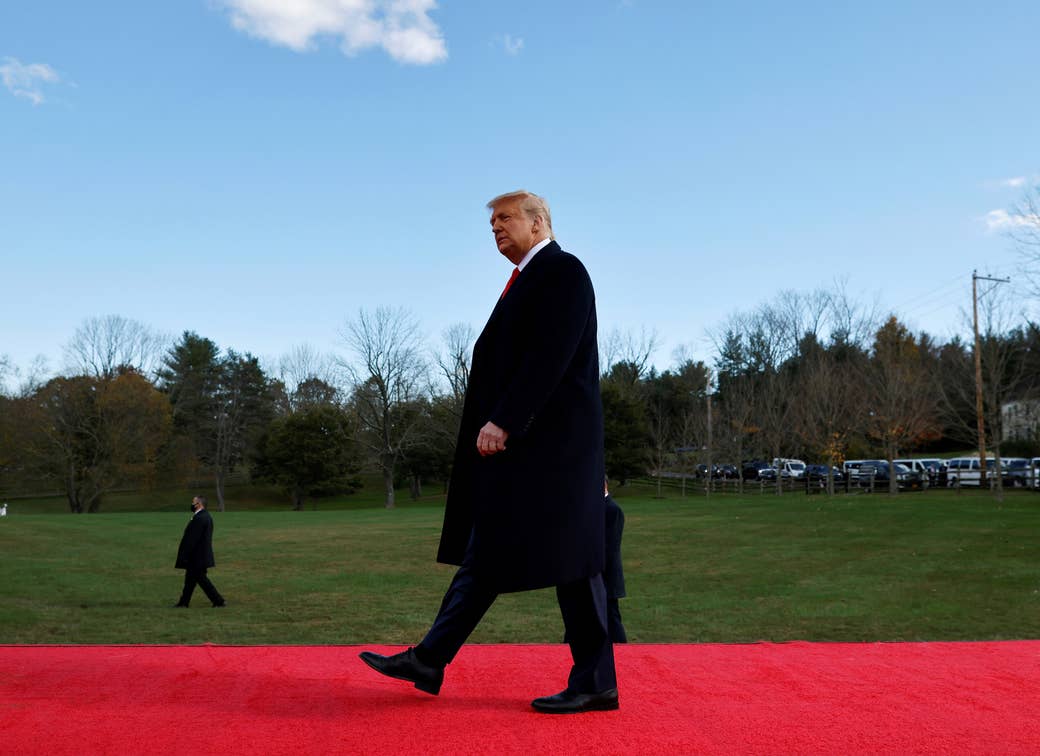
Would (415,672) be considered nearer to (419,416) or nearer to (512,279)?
(512,279)

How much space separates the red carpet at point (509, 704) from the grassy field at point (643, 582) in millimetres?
6188

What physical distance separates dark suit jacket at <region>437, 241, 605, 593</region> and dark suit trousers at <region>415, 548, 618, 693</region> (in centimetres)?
10

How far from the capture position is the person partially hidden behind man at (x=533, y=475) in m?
3.34

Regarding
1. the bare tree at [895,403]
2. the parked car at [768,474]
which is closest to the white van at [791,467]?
the parked car at [768,474]

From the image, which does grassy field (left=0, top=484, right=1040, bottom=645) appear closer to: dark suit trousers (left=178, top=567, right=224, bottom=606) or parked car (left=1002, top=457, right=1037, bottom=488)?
dark suit trousers (left=178, top=567, right=224, bottom=606)

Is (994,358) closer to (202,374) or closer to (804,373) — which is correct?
(804,373)

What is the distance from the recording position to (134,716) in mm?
3197

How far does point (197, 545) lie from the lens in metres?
13.4

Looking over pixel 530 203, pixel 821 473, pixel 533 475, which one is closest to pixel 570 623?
pixel 533 475

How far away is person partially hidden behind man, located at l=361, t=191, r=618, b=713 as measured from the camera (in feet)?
11.0

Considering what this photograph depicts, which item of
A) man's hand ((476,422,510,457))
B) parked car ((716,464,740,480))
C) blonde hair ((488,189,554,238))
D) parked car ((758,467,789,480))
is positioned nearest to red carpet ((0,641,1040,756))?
man's hand ((476,422,510,457))

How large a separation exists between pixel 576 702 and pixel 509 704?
30cm

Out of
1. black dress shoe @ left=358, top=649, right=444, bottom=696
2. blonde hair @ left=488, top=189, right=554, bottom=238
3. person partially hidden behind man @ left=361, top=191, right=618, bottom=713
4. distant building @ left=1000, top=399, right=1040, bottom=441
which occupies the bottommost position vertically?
black dress shoe @ left=358, top=649, right=444, bottom=696

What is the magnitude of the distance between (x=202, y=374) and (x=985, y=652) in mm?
78879
